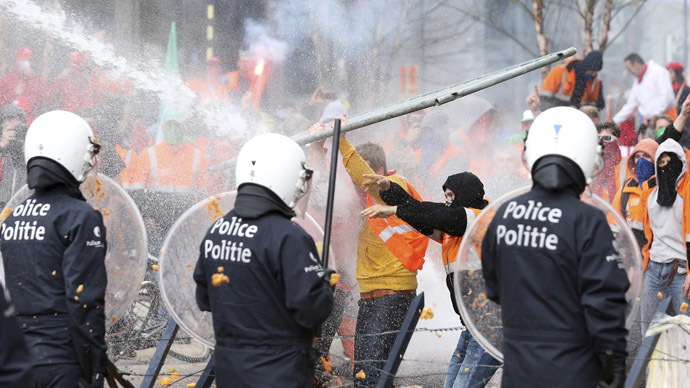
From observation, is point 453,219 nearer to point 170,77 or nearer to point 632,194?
point 632,194

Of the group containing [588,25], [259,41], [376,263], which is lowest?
[376,263]

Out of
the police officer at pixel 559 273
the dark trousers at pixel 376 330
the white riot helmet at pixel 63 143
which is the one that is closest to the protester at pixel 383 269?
the dark trousers at pixel 376 330

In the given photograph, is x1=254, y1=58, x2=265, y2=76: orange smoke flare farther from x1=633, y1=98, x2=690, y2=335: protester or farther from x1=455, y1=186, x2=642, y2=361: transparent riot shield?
x1=455, y1=186, x2=642, y2=361: transparent riot shield

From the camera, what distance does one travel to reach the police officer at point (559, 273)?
135 inches

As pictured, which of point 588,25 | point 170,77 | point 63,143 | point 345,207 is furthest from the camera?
point 588,25

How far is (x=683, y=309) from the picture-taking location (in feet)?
18.3

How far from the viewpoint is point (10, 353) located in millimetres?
2297

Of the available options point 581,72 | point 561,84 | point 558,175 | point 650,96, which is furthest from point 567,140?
point 650,96

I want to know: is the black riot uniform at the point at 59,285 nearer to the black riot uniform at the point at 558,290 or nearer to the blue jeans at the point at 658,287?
the black riot uniform at the point at 558,290

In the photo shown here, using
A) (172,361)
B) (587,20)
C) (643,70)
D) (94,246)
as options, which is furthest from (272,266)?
(587,20)

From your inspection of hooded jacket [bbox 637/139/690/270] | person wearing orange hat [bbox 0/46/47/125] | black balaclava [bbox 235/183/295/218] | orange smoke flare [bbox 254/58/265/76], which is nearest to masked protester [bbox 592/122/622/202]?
hooded jacket [bbox 637/139/690/270]

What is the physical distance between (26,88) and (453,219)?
5510 mm

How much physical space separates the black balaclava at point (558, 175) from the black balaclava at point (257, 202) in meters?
1.12

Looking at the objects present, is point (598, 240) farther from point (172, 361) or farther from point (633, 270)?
point (172, 361)
